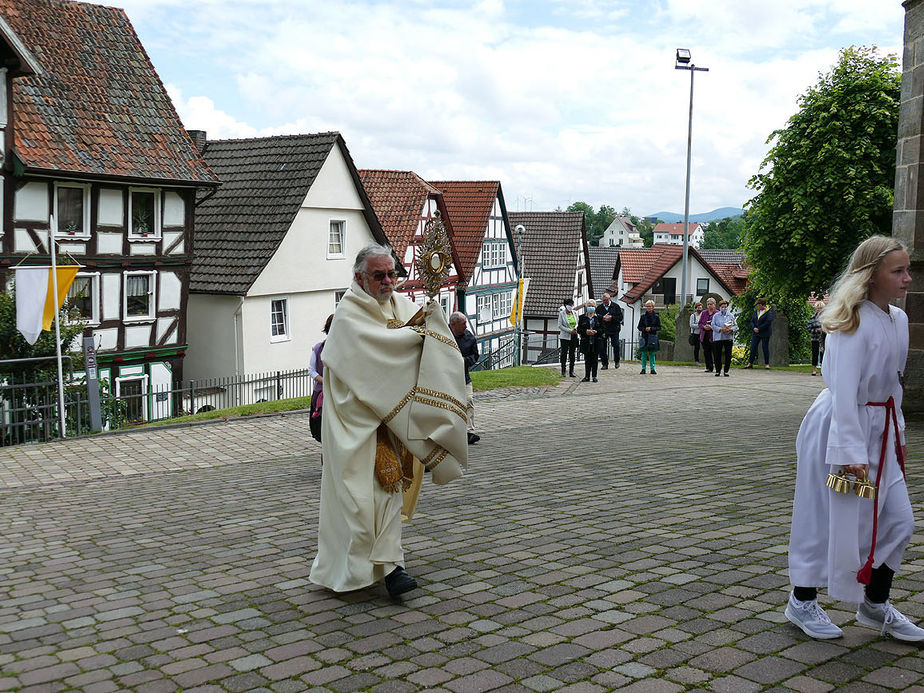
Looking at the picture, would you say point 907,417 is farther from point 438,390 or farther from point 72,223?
point 72,223

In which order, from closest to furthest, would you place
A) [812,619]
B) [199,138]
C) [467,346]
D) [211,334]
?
[812,619] → [467,346] → [211,334] → [199,138]

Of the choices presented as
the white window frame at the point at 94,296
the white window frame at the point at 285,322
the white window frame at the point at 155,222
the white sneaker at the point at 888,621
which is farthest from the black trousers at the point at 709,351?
the white sneaker at the point at 888,621

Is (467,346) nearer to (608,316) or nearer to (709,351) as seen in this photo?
(608,316)

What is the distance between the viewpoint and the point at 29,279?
14766 mm

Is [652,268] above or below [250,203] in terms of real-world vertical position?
below

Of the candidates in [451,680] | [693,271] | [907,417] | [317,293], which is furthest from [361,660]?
[693,271]

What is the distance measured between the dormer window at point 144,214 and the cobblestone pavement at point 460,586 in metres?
16.0

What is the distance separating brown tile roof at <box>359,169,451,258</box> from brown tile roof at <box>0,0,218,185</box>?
11951 mm

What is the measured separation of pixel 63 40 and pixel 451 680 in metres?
26.5

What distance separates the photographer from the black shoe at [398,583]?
5375 mm

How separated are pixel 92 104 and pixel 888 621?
25.4m

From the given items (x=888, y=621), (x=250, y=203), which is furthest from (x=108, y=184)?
(x=888, y=621)

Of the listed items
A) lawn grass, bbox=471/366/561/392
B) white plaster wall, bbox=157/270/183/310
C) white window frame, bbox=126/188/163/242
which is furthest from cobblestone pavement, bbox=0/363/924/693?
white plaster wall, bbox=157/270/183/310

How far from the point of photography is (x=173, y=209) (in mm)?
27422
